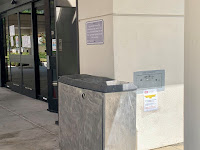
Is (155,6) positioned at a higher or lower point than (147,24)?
higher

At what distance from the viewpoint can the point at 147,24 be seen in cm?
388

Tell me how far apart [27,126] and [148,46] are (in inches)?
117

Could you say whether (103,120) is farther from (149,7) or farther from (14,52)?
(14,52)

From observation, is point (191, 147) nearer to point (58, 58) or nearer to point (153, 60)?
point (153, 60)

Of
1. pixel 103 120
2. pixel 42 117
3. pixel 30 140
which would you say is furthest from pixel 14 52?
pixel 103 120

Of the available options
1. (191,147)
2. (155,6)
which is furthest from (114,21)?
(191,147)

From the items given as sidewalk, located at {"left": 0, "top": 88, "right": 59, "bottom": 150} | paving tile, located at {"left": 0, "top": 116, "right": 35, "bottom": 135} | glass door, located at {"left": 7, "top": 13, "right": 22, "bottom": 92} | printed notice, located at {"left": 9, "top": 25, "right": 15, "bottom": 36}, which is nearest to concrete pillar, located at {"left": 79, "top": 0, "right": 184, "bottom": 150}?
sidewalk, located at {"left": 0, "top": 88, "right": 59, "bottom": 150}

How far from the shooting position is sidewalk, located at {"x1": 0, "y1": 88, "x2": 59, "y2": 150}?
464 cm

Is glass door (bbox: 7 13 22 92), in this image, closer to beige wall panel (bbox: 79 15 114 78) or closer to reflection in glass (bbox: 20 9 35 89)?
reflection in glass (bbox: 20 9 35 89)

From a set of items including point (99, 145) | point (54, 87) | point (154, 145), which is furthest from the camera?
point (54, 87)

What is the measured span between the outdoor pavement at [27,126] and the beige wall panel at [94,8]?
2.02 metres

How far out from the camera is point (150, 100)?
4.02 m

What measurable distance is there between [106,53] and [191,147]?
→ 1501 mm

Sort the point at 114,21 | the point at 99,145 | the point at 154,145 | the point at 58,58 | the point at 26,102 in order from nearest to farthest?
the point at 99,145 < the point at 114,21 < the point at 154,145 < the point at 58,58 < the point at 26,102
